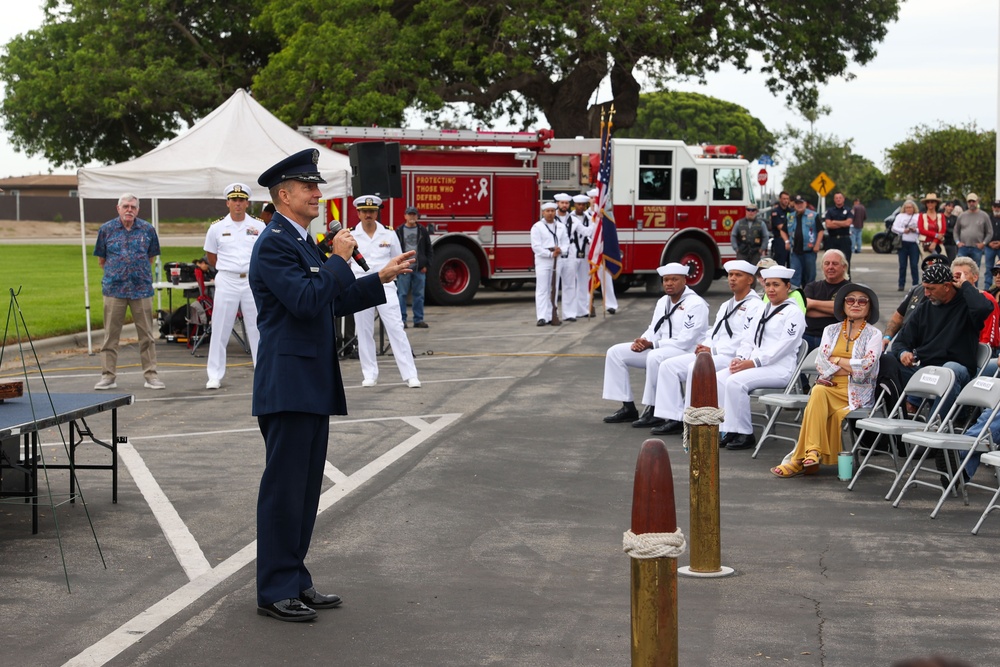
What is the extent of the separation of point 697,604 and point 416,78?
28.2 metres

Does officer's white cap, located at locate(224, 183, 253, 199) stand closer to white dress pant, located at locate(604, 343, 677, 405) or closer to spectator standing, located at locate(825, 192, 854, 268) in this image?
white dress pant, located at locate(604, 343, 677, 405)

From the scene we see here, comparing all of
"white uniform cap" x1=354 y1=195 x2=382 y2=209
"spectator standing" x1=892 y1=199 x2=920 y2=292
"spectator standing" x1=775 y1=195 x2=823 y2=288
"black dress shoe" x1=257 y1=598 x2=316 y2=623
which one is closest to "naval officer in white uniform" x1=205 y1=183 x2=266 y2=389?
"white uniform cap" x1=354 y1=195 x2=382 y2=209

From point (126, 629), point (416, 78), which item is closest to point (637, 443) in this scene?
point (126, 629)

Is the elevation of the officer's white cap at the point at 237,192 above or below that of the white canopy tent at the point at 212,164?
below

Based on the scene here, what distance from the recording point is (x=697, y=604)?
6.16m

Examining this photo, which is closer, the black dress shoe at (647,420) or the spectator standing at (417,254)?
the black dress shoe at (647,420)

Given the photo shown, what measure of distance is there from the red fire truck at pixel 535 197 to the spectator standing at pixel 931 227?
335 centimetres

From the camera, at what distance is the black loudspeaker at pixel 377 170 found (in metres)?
12.9

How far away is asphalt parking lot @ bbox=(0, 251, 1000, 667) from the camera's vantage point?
558 cm

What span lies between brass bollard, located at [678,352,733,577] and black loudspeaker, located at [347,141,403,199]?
6.73 m

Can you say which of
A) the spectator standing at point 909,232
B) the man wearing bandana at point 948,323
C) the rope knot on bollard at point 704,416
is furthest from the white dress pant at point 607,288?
the rope knot on bollard at point 704,416

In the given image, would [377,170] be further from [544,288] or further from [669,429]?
[544,288]

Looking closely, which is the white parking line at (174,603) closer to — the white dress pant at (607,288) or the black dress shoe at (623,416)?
the black dress shoe at (623,416)

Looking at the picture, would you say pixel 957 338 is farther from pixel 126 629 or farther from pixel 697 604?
pixel 126 629
